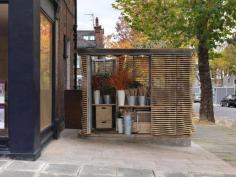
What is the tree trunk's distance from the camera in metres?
24.7

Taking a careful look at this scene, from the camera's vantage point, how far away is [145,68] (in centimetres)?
1368

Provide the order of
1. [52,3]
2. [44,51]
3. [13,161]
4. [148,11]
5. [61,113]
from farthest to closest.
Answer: [148,11] < [61,113] < [52,3] < [44,51] < [13,161]

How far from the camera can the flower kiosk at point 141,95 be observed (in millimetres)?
13102

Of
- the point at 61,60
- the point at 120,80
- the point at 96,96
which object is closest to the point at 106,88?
the point at 96,96

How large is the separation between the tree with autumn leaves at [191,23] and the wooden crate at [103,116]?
30.2 ft

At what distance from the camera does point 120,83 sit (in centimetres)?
1353

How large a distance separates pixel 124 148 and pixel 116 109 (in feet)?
6.28

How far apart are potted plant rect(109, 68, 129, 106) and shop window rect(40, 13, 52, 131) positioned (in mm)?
1858

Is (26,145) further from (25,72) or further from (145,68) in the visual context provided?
(145,68)

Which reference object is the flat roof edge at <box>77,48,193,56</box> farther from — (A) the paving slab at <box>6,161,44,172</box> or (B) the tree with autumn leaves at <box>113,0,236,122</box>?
(B) the tree with autumn leaves at <box>113,0,236,122</box>

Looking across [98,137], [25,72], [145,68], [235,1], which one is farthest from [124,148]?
[235,1]

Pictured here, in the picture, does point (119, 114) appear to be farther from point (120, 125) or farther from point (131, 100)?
point (131, 100)

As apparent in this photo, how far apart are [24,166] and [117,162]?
1.87m

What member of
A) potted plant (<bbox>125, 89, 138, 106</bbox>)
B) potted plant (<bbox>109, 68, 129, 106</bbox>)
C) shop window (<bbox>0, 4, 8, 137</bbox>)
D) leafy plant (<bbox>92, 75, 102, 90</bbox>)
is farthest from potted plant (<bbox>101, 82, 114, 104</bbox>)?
shop window (<bbox>0, 4, 8, 137</bbox>)
